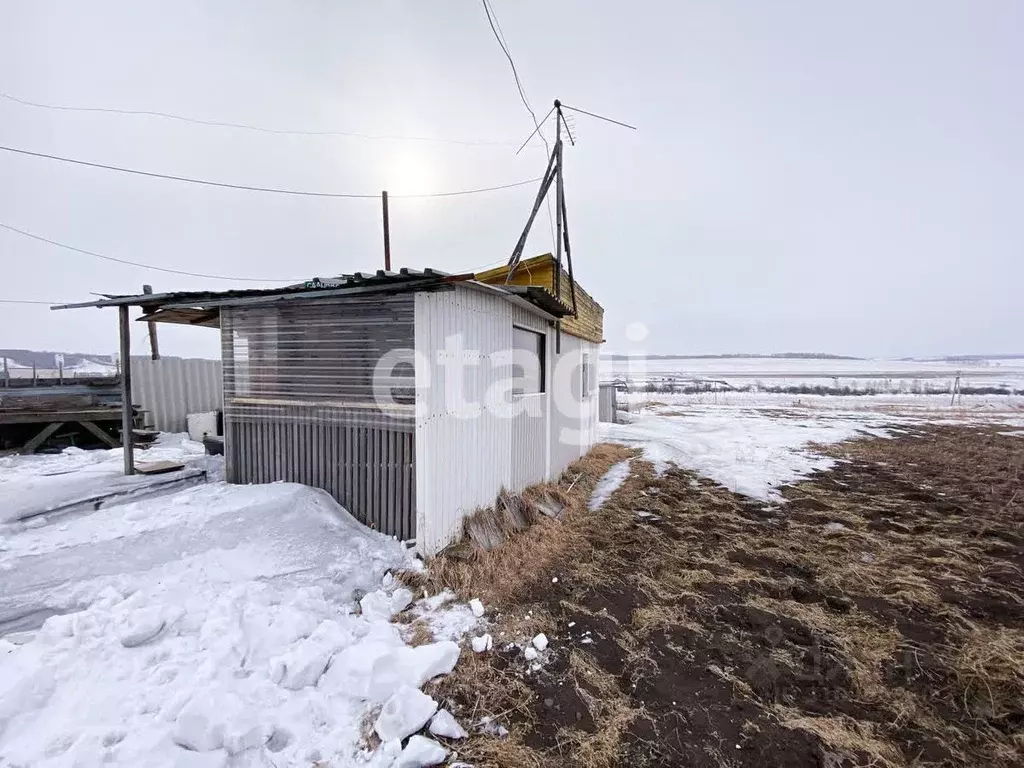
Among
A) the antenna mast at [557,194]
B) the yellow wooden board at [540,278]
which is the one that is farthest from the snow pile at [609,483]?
the antenna mast at [557,194]

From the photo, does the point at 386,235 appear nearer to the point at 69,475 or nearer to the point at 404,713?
the point at 69,475

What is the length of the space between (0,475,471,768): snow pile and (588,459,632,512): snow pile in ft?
13.0

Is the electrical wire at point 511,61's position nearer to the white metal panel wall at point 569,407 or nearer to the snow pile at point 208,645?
the white metal panel wall at point 569,407

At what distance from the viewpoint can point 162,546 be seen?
330cm

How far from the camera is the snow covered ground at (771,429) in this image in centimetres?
912

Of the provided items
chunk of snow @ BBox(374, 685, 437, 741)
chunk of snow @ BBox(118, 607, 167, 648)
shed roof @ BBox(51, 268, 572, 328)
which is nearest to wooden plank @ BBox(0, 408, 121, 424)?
shed roof @ BBox(51, 268, 572, 328)

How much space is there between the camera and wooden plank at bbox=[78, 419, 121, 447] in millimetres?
7859

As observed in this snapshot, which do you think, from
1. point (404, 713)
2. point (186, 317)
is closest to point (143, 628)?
point (404, 713)

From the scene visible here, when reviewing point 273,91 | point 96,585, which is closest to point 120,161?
point 273,91

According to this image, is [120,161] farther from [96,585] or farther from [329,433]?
[96,585]

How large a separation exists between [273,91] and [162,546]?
35.6ft

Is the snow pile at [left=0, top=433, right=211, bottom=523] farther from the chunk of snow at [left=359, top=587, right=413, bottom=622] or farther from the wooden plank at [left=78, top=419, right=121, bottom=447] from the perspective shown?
the chunk of snow at [left=359, top=587, right=413, bottom=622]

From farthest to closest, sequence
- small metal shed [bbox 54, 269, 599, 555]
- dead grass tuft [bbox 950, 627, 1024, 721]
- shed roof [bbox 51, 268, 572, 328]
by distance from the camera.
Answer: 1. small metal shed [bbox 54, 269, 599, 555]
2. shed roof [bbox 51, 268, 572, 328]
3. dead grass tuft [bbox 950, 627, 1024, 721]

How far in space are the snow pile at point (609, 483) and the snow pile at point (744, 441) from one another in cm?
79
